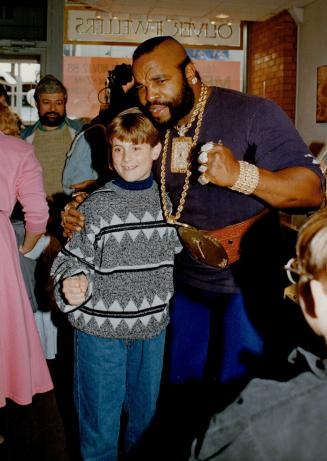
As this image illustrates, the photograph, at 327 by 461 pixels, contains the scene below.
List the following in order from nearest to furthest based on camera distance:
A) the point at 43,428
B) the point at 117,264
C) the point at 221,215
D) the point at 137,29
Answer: the point at 117,264 → the point at 221,215 → the point at 43,428 → the point at 137,29

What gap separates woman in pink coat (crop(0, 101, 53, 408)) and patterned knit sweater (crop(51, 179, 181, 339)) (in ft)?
2.54

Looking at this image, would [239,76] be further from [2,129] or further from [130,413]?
[130,413]

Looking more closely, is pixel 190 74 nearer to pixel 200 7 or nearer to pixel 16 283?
pixel 16 283

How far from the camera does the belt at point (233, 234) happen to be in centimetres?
244

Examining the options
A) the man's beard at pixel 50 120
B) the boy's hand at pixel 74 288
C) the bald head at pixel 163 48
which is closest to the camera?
the boy's hand at pixel 74 288

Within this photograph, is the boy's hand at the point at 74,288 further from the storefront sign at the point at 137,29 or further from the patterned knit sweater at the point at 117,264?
the storefront sign at the point at 137,29

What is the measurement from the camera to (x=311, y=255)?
1262 mm

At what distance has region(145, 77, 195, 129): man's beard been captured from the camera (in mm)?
2535

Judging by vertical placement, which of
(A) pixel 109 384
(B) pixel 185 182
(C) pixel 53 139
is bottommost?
(A) pixel 109 384

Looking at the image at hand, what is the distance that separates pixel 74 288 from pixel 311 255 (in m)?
1.20

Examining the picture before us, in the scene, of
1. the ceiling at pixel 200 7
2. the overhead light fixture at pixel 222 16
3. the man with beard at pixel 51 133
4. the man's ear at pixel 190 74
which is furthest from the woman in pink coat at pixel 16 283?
the overhead light fixture at pixel 222 16

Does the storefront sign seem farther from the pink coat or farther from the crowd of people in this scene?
the crowd of people

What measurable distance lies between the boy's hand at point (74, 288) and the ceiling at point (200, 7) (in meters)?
6.06

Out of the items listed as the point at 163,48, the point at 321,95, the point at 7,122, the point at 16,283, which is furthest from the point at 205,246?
the point at 321,95
